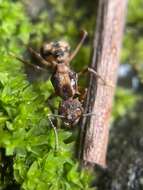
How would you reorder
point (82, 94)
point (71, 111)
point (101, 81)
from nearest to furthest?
point (71, 111), point (82, 94), point (101, 81)

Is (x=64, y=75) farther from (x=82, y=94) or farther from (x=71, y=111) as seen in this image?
(x=71, y=111)

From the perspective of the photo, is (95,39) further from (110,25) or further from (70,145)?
(70,145)

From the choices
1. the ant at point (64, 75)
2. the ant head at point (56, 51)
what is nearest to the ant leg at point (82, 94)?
the ant at point (64, 75)

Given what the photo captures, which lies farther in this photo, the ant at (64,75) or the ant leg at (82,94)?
the ant leg at (82,94)

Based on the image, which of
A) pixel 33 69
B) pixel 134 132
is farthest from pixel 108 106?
pixel 33 69

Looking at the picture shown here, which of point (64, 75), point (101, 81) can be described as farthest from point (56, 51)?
point (101, 81)

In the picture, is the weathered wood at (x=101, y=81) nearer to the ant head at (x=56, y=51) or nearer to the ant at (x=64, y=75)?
the ant at (x=64, y=75)
